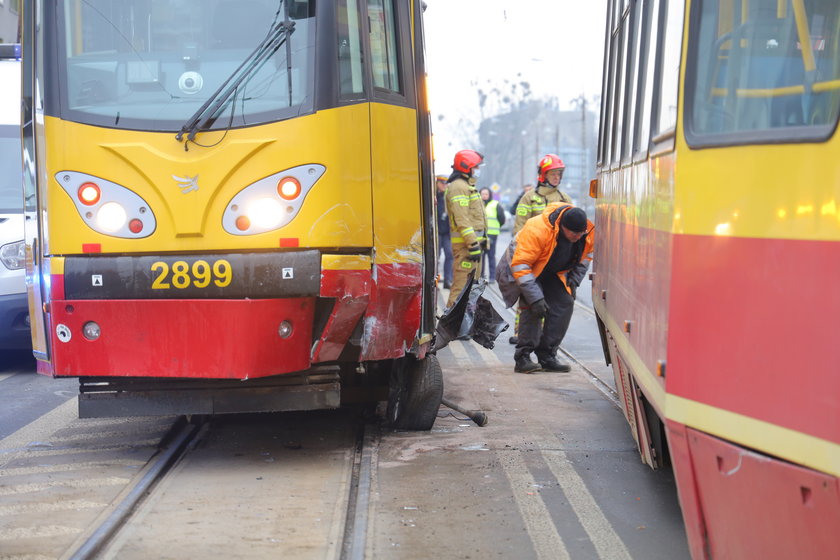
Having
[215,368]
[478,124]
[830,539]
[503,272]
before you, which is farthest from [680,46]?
[478,124]

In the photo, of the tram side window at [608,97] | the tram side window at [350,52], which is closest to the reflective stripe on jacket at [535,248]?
the tram side window at [608,97]

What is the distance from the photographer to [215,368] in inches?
217

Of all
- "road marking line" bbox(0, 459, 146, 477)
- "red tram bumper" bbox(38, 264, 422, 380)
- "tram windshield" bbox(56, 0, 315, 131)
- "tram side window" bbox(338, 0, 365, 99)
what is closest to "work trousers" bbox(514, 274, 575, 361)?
"red tram bumper" bbox(38, 264, 422, 380)

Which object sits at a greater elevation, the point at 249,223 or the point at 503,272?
the point at 249,223

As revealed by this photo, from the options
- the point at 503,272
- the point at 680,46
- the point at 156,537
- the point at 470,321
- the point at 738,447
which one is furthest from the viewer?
the point at 503,272

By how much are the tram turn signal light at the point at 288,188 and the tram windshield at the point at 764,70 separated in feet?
7.77

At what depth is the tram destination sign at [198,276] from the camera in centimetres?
549

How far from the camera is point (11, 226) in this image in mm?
9961

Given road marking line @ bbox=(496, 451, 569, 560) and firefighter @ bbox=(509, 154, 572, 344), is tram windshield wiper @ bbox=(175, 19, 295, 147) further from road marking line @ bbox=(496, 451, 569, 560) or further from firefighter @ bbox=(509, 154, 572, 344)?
firefighter @ bbox=(509, 154, 572, 344)

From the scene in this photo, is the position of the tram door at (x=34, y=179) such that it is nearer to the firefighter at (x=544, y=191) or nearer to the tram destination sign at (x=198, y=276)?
the tram destination sign at (x=198, y=276)

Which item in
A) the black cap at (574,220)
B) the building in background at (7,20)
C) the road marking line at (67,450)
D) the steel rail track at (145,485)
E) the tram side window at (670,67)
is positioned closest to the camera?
the tram side window at (670,67)

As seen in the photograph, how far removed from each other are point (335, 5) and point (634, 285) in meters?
2.05

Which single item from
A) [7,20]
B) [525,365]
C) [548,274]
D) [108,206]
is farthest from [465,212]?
[7,20]

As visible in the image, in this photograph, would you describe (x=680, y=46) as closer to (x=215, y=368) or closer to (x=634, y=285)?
(x=634, y=285)
